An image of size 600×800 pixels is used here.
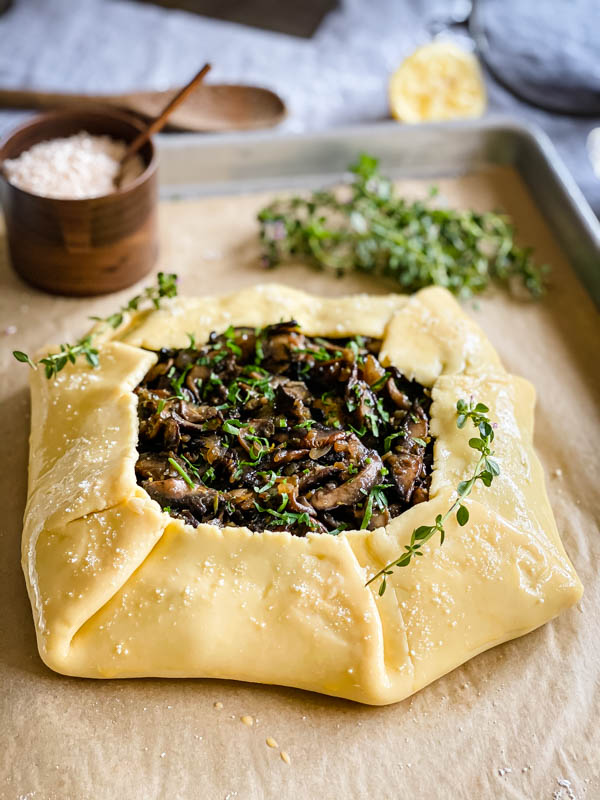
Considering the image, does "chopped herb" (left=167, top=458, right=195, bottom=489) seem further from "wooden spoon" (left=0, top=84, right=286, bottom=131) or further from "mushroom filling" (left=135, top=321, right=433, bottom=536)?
"wooden spoon" (left=0, top=84, right=286, bottom=131)

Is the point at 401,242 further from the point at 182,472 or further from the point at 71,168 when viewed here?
the point at 182,472

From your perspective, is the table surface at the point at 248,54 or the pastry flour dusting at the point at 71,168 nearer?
the pastry flour dusting at the point at 71,168

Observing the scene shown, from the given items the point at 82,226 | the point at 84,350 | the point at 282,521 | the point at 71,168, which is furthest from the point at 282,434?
the point at 71,168

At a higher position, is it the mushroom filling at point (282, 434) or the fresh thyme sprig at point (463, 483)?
the fresh thyme sprig at point (463, 483)

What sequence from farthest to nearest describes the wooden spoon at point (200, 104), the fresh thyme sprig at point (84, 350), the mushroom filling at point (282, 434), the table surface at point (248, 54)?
the table surface at point (248, 54), the wooden spoon at point (200, 104), the fresh thyme sprig at point (84, 350), the mushroom filling at point (282, 434)

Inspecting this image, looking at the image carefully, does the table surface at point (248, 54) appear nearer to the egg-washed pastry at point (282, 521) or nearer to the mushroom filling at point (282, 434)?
the mushroom filling at point (282, 434)

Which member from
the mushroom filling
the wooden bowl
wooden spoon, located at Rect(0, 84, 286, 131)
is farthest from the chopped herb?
wooden spoon, located at Rect(0, 84, 286, 131)

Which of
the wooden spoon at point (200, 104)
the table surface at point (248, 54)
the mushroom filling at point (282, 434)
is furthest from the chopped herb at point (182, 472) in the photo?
the table surface at point (248, 54)
